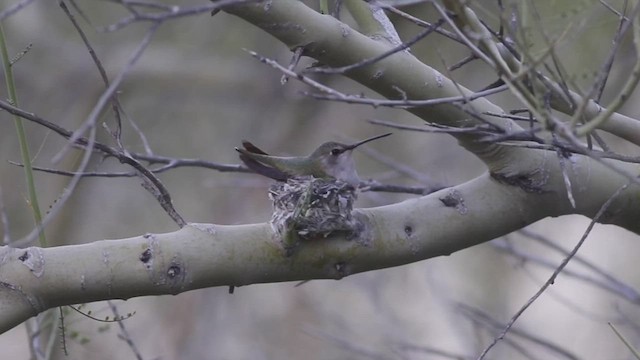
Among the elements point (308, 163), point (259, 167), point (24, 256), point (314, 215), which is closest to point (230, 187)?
point (308, 163)

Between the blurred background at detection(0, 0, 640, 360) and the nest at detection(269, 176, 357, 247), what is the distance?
426cm

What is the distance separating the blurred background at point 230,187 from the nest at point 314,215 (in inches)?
168

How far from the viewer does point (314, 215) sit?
222 cm

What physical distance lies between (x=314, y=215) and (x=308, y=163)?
75cm

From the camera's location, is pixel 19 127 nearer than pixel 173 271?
No

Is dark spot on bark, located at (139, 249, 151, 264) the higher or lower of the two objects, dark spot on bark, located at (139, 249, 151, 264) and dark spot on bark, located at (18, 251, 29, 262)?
the lower

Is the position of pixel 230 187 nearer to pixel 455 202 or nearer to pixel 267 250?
pixel 455 202

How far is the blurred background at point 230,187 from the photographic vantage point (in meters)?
7.32

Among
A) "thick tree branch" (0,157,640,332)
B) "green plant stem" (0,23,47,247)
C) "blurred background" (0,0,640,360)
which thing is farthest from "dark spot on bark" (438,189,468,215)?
"blurred background" (0,0,640,360)

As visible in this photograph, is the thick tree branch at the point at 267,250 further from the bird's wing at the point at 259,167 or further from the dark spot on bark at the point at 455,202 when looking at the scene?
the bird's wing at the point at 259,167

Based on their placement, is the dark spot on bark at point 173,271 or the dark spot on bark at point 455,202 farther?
Answer: the dark spot on bark at point 455,202

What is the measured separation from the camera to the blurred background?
732 centimetres

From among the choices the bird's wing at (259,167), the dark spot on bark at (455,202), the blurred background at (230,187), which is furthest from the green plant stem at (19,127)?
the blurred background at (230,187)

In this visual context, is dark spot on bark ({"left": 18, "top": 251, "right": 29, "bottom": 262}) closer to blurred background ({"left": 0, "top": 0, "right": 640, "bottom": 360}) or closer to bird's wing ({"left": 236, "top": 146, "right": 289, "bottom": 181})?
bird's wing ({"left": 236, "top": 146, "right": 289, "bottom": 181})
